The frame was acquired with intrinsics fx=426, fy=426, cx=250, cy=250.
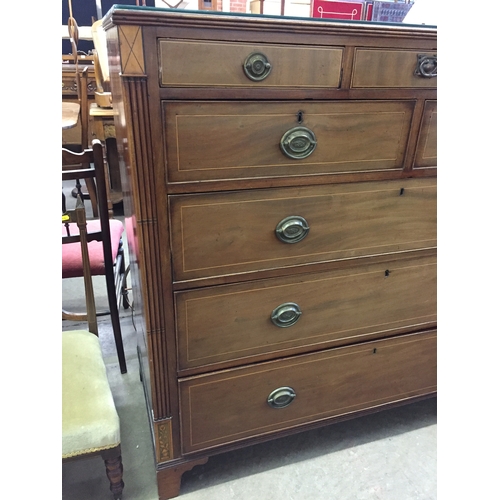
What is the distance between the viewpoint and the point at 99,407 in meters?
1.00

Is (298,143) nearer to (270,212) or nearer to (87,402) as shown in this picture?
(270,212)

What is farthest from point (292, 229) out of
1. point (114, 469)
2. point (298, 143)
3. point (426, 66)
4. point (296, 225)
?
point (114, 469)

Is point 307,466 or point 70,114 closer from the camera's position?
point 307,466

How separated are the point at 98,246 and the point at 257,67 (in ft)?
3.41

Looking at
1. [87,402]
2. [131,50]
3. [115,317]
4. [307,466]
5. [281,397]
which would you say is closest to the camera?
[131,50]

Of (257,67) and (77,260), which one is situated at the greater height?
(257,67)

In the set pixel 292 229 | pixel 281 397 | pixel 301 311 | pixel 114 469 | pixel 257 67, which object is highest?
pixel 257 67

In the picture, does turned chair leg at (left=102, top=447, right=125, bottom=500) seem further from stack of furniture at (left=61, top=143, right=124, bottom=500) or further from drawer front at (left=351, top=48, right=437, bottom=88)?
drawer front at (left=351, top=48, right=437, bottom=88)

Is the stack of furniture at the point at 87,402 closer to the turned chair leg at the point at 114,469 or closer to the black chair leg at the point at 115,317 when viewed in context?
the turned chair leg at the point at 114,469

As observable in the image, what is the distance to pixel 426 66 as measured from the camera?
3.16 ft

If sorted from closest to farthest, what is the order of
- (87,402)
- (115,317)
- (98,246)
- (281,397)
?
1. (87,402)
2. (281,397)
3. (115,317)
4. (98,246)

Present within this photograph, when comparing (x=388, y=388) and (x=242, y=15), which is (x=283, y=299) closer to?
(x=388, y=388)

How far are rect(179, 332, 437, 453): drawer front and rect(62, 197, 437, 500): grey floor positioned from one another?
0.16 metres

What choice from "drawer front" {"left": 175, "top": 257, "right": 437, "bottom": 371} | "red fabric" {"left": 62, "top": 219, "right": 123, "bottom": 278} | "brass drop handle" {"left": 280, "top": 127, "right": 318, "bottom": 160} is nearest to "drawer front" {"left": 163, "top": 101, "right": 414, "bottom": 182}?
"brass drop handle" {"left": 280, "top": 127, "right": 318, "bottom": 160}
